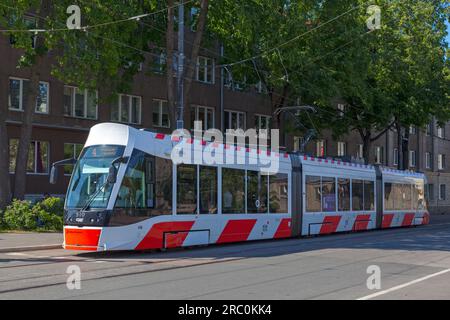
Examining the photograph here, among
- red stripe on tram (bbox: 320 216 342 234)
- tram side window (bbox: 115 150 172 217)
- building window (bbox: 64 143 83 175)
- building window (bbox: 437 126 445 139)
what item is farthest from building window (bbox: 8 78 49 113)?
building window (bbox: 437 126 445 139)

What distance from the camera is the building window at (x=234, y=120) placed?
136 ft

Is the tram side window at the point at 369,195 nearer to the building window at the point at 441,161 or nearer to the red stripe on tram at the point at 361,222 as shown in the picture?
the red stripe on tram at the point at 361,222

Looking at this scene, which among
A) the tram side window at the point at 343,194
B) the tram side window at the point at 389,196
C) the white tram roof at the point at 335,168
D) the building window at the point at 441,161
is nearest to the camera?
the white tram roof at the point at 335,168

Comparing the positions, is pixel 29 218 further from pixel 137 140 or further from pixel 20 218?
pixel 137 140

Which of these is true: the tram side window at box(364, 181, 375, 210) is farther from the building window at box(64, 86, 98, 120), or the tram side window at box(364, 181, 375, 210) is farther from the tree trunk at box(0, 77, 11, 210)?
the building window at box(64, 86, 98, 120)

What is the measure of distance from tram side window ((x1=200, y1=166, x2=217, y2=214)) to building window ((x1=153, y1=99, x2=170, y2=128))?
2048cm

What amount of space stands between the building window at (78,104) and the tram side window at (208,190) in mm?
17080

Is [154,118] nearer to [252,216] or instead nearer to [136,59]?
[136,59]

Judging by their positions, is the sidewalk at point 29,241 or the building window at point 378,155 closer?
the sidewalk at point 29,241

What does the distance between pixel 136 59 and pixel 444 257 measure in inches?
671

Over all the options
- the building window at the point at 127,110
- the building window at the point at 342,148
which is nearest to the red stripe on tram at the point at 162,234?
the building window at the point at 127,110

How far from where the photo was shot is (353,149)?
54.1 metres

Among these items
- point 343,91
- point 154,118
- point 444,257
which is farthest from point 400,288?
point 154,118

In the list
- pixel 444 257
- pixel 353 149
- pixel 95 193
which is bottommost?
pixel 444 257
